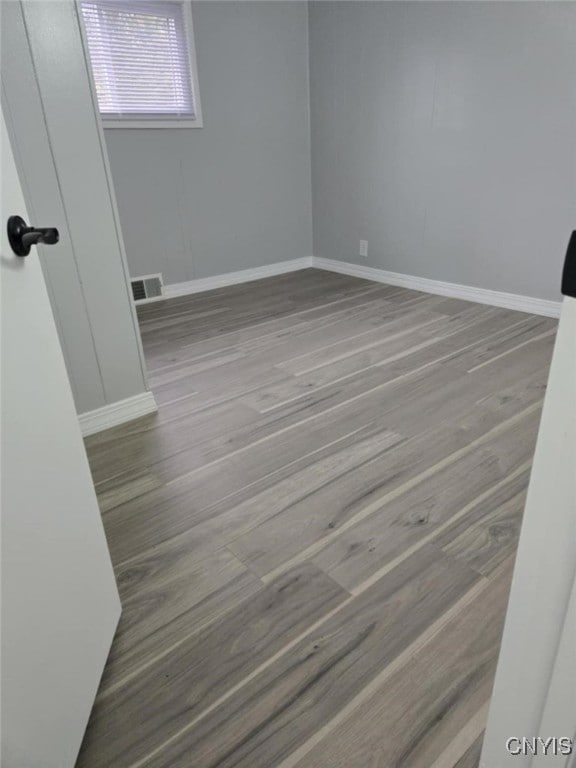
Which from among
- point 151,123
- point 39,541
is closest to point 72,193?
point 39,541

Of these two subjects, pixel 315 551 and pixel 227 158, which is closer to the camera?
pixel 315 551

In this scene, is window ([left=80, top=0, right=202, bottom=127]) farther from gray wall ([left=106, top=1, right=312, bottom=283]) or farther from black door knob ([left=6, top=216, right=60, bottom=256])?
black door knob ([left=6, top=216, right=60, bottom=256])

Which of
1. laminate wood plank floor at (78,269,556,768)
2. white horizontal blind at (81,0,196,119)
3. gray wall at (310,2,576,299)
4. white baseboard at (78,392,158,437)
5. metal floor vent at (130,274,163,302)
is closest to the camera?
laminate wood plank floor at (78,269,556,768)

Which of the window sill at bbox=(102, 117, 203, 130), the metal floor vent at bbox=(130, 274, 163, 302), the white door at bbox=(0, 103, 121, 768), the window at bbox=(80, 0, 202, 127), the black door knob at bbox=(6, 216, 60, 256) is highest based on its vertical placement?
the window at bbox=(80, 0, 202, 127)

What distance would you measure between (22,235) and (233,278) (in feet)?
11.4

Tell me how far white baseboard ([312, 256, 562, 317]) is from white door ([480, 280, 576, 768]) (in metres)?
2.94

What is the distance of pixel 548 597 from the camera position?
0.53m

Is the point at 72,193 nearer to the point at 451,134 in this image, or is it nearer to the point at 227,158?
the point at 227,158

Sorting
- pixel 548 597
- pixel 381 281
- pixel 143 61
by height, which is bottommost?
pixel 381 281

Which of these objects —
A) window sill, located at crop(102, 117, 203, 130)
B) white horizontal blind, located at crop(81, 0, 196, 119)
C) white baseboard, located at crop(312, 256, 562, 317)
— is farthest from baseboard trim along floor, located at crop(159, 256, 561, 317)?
white horizontal blind, located at crop(81, 0, 196, 119)

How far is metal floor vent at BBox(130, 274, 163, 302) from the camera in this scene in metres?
Result: 3.71

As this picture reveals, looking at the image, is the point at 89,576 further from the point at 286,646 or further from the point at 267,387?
the point at 267,387

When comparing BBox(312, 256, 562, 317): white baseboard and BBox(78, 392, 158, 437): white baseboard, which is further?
BBox(312, 256, 562, 317): white baseboard

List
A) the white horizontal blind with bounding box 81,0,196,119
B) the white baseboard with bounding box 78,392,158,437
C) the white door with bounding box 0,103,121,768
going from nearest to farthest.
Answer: the white door with bounding box 0,103,121,768 < the white baseboard with bounding box 78,392,158,437 < the white horizontal blind with bounding box 81,0,196,119
